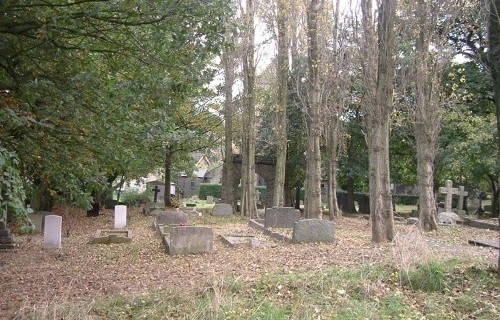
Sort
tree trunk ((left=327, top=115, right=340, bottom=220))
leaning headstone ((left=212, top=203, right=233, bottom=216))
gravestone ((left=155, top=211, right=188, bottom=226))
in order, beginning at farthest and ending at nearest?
leaning headstone ((left=212, top=203, right=233, bottom=216)) → tree trunk ((left=327, top=115, right=340, bottom=220)) → gravestone ((left=155, top=211, right=188, bottom=226))

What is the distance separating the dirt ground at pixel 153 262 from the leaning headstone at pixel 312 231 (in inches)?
12.6

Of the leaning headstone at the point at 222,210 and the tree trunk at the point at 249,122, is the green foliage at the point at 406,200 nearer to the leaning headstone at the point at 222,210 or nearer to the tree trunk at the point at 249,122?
the tree trunk at the point at 249,122

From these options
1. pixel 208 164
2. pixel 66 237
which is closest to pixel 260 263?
pixel 66 237

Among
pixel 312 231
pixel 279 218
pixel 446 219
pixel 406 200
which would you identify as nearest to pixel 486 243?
pixel 312 231

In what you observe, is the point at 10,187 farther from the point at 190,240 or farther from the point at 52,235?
the point at 52,235

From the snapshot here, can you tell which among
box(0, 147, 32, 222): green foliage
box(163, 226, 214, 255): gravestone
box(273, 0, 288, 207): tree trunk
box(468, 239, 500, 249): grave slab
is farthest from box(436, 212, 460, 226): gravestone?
box(0, 147, 32, 222): green foliage

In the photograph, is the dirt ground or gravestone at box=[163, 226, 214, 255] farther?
gravestone at box=[163, 226, 214, 255]

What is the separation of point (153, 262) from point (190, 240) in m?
1.20

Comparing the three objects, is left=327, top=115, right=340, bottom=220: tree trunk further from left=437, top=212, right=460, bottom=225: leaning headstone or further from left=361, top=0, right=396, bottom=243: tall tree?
left=361, top=0, right=396, bottom=243: tall tree

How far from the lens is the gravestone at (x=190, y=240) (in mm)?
11078

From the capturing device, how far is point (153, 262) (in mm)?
10242

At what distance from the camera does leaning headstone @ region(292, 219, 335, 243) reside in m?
11.6

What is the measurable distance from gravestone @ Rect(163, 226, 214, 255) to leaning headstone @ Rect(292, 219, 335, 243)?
2215 millimetres

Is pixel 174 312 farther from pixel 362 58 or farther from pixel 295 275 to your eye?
pixel 362 58
